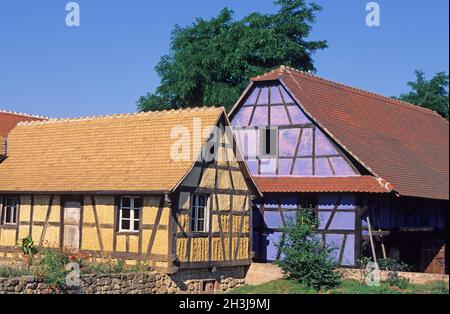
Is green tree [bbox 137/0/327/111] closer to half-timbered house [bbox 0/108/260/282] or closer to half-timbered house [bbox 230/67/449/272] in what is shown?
half-timbered house [bbox 230/67/449/272]

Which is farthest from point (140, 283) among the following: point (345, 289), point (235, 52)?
point (235, 52)

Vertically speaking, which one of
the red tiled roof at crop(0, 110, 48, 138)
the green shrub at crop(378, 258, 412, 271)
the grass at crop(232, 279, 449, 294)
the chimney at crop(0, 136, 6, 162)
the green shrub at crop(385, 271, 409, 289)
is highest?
the red tiled roof at crop(0, 110, 48, 138)

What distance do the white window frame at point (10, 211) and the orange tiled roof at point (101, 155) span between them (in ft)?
1.75

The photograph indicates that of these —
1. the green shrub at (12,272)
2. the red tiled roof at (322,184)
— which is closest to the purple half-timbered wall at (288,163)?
the red tiled roof at (322,184)

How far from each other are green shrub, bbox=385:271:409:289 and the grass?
0.14 metres

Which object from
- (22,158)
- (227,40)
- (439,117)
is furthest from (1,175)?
(439,117)

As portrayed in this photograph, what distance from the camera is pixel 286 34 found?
4212cm

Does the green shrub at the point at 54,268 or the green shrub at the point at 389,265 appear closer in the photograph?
the green shrub at the point at 54,268

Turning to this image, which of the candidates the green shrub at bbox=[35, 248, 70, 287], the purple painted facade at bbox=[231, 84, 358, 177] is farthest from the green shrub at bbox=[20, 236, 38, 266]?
the purple painted facade at bbox=[231, 84, 358, 177]

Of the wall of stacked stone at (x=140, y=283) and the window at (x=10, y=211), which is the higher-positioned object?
the window at (x=10, y=211)

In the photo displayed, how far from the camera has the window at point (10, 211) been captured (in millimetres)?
25453

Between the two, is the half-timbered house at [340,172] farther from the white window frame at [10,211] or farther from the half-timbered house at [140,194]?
the white window frame at [10,211]

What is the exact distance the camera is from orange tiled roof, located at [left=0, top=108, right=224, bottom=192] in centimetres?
2273

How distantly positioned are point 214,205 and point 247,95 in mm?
6552
